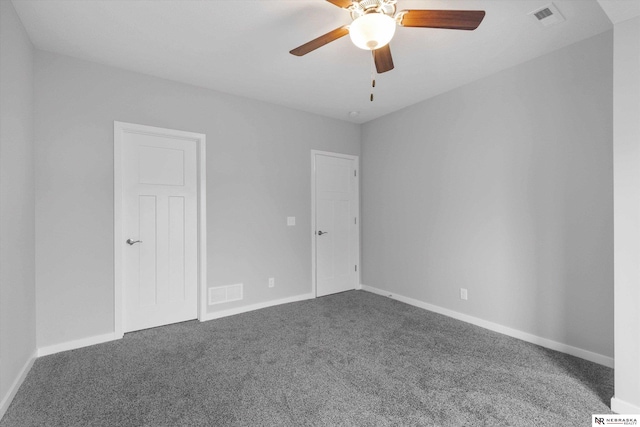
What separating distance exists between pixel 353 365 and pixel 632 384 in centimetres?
171

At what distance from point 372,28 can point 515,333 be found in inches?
118

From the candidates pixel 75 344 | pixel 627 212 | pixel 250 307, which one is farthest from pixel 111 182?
pixel 627 212

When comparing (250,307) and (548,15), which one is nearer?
(548,15)

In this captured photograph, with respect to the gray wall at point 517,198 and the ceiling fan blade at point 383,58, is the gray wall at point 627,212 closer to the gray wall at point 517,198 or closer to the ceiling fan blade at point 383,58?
the gray wall at point 517,198

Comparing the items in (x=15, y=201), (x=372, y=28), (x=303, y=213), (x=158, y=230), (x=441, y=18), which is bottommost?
(x=158, y=230)

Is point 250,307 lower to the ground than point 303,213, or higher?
lower

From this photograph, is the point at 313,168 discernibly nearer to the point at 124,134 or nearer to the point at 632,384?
the point at 124,134

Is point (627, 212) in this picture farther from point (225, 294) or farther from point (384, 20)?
point (225, 294)

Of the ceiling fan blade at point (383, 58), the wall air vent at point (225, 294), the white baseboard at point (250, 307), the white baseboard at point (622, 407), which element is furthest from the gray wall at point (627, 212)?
the wall air vent at point (225, 294)

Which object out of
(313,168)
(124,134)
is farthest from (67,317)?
(313,168)

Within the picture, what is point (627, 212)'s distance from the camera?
183 cm

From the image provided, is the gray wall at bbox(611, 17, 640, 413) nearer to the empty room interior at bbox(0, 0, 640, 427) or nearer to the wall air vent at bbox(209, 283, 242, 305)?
the empty room interior at bbox(0, 0, 640, 427)

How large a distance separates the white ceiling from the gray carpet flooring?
103 inches

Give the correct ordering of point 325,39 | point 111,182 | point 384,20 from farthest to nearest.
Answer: point 111,182 < point 325,39 < point 384,20
